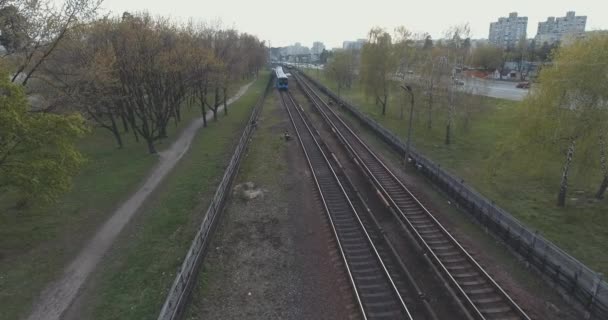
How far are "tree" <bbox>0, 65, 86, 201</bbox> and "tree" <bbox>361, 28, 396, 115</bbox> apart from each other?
37.5 m

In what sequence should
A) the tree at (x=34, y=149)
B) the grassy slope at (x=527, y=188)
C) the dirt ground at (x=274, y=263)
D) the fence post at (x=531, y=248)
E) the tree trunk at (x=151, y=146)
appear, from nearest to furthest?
the dirt ground at (x=274, y=263) < the tree at (x=34, y=149) < the fence post at (x=531, y=248) < the grassy slope at (x=527, y=188) < the tree trunk at (x=151, y=146)

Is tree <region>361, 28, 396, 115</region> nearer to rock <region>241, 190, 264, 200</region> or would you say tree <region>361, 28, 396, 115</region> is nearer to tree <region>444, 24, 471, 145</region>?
tree <region>444, 24, 471, 145</region>

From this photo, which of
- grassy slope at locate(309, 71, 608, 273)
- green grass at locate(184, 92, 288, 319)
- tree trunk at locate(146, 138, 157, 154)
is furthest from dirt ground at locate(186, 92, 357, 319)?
tree trunk at locate(146, 138, 157, 154)

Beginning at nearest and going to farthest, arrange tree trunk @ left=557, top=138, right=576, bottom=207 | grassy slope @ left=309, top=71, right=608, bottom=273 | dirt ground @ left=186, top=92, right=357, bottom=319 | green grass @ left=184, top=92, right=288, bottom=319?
dirt ground @ left=186, top=92, right=357, bottom=319 → green grass @ left=184, top=92, right=288, bottom=319 → grassy slope @ left=309, top=71, right=608, bottom=273 → tree trunk @ left=557, top=138, right=576, bottom=207

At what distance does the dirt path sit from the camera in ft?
40.7

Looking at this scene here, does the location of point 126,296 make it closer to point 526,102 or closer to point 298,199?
point 298,199

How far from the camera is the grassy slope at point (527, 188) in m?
16.5

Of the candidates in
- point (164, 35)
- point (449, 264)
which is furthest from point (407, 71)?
point (449, 264)

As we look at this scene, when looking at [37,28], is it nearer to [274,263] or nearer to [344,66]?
[274,263]

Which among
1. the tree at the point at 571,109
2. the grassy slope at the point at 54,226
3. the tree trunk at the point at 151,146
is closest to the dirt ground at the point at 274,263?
the grassy slope at the point at 54,226

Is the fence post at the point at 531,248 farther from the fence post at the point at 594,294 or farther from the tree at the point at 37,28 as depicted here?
the tree at the point at 37,28

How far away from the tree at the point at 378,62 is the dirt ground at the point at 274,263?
2715cm

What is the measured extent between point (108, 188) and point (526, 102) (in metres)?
26.3

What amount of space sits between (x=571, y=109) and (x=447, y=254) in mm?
10685
